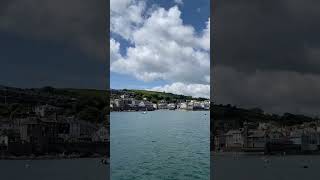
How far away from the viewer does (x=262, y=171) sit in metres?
25.8

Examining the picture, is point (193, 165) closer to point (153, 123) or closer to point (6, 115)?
point (6, 115)

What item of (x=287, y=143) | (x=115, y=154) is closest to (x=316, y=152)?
(x=287, y=143)

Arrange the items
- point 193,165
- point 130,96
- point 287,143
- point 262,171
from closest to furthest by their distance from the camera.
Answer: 1. point 262,171
2. point 193,165
3. point 287,143
4. point 130,96

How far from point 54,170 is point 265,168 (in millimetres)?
10321

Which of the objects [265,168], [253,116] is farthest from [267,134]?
[265,168]

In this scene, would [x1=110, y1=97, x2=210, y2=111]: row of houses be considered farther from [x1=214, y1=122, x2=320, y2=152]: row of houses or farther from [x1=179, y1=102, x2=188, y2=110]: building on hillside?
[x1=214, y1=122, x2=320, y2=152]: row of houses

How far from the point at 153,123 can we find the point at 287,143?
12.2 meters

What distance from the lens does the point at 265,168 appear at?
2655 centimetres

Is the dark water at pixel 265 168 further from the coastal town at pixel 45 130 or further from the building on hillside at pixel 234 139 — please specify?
the coastal town at pixel 45 130

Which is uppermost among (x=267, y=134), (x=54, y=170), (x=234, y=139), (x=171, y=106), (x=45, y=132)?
(x=171, y=106)

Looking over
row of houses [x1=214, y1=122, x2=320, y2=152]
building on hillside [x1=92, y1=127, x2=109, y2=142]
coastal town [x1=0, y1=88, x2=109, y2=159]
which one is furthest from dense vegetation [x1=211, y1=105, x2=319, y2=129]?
coastal town [x1=0, y1=88, x2=109, y2=159]

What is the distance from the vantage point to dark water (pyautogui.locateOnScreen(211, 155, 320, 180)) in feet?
75.0

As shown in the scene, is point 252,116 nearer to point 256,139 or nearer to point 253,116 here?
point 253,116

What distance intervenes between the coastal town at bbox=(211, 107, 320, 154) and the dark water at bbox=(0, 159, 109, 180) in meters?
8.44
